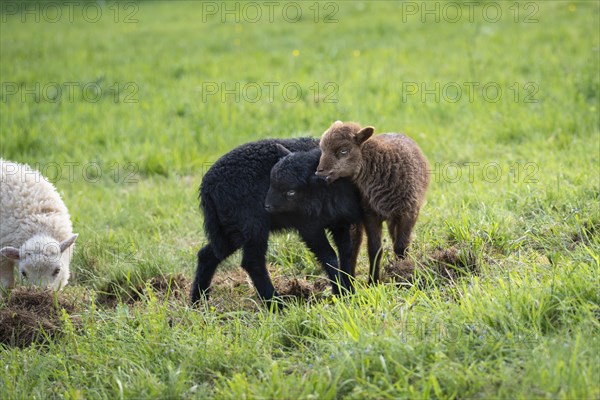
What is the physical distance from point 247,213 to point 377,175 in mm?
1020

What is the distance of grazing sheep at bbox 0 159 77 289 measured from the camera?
664cm

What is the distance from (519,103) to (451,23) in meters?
5.77

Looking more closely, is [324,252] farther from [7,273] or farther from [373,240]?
[7,273]

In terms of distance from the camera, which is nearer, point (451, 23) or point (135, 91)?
point (135, 91)

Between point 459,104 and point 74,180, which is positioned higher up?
point 459,104

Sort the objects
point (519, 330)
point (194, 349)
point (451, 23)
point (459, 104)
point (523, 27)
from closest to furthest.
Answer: point (519, 330)
point (194, 349)
point (459, 104)
point (523, 27)
point (451, 23)

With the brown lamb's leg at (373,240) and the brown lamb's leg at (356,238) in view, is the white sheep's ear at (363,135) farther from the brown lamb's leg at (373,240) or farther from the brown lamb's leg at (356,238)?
the brown lamb's leg at (356,238)

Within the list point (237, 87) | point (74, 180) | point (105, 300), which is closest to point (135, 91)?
point (237, 87)

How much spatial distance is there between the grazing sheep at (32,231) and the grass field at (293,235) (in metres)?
0.28

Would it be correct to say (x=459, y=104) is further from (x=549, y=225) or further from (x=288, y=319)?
(x=288, y=319)

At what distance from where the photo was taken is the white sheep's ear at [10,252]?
6602 millimetres

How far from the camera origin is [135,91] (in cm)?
1327

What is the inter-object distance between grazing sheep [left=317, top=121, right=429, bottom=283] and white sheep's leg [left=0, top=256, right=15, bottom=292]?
10.7 ft

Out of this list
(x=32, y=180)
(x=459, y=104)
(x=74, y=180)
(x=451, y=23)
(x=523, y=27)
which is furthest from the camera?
(x=451, y=23)
